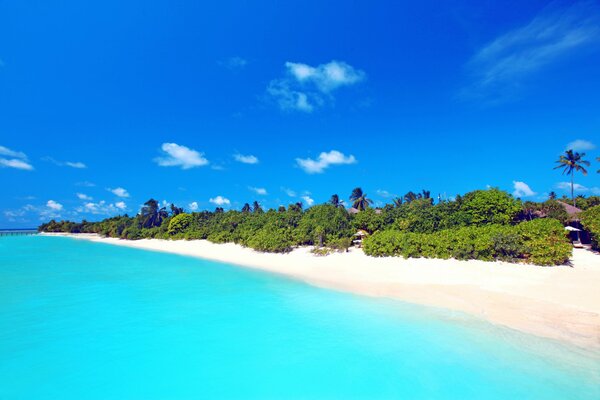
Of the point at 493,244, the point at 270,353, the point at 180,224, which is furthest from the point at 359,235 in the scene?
the point at 180,224

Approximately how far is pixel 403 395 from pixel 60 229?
123063mm

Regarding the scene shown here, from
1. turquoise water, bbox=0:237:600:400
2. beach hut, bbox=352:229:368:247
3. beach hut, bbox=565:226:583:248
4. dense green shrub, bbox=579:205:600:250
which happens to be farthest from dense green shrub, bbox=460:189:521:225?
turquoise water, bbox=0:237:600:400

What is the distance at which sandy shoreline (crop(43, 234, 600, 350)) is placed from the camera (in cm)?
999

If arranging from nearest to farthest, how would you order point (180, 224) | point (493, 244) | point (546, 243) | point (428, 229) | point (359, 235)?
point (546, 243) < point (493, 244) < point (428, 229) < point (359, 235) < point (180, 224)

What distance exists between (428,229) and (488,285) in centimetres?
953

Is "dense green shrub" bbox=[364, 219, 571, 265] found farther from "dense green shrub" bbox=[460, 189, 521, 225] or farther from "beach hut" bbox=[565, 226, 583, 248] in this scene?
"beach hut" bbox=[565, 226, 583, 248]

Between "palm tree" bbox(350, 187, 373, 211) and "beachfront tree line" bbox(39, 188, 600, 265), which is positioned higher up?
"palm tree" bbox(350, 187, 373, 211)

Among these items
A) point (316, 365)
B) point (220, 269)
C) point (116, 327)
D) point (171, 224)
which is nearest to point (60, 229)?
point (171, 224)

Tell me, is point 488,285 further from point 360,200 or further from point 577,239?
point 360,200

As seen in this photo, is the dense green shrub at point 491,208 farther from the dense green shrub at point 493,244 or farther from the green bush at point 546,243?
the green bush at point 546,243

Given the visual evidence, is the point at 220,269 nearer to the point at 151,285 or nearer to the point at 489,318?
the point at 151,285

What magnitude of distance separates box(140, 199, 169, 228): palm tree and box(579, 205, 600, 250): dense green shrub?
63113mm

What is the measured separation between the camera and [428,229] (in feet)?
77.4

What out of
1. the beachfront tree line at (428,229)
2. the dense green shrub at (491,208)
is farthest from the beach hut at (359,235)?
the dense green shrub at (491,208)
